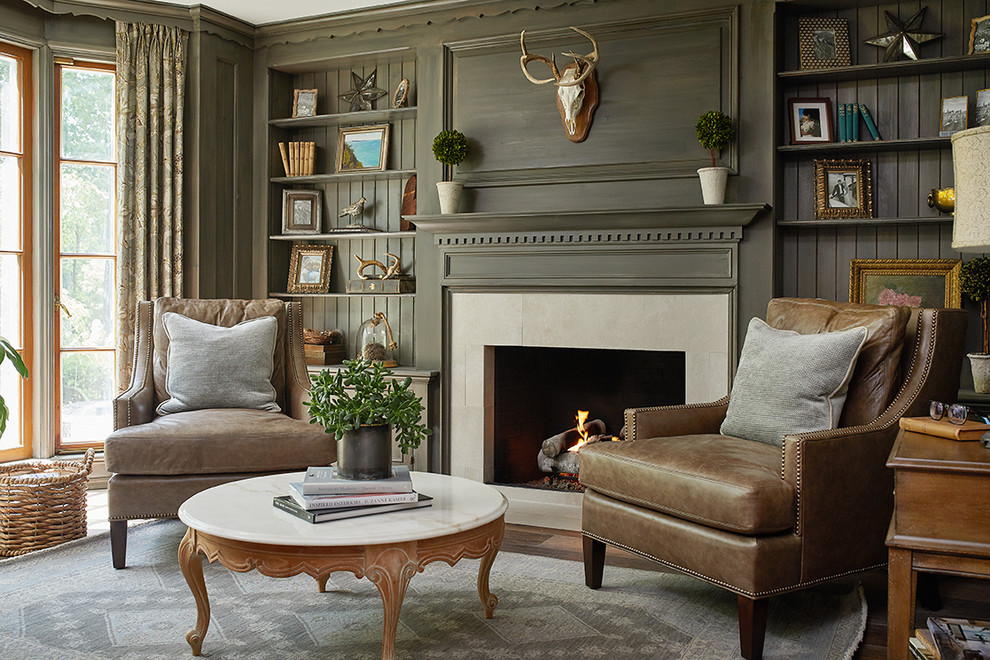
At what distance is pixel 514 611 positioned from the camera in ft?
8.69

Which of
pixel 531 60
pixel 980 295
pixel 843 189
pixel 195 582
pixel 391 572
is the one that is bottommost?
pixel 195 582

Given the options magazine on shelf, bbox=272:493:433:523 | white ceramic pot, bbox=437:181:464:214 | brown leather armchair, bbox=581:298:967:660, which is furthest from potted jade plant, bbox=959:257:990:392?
magazine on shelf, bbox=272:493:433:523

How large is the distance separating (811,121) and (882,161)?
0.36 m

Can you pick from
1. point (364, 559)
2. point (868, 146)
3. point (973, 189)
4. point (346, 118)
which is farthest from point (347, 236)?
point (973, 189)

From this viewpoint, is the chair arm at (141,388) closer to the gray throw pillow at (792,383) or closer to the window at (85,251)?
the window at (85,251)

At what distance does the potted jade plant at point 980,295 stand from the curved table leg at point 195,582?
298 centimetres

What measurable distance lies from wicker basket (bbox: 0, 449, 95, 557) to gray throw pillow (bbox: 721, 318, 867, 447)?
2543 mm

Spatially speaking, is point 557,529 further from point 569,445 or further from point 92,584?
point 92,584

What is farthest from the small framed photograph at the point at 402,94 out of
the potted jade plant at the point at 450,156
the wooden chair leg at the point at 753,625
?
the wooden chair leg at the point at 753,625

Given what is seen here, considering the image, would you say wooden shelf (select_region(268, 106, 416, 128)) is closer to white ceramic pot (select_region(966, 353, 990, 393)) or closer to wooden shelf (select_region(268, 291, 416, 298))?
wooden shelf (select_region(268, 291, 416, 298))

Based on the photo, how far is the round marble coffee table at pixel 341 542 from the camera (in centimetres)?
204

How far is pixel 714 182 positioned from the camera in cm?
372

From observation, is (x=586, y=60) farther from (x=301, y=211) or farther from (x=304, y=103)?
(x=301, y=211)

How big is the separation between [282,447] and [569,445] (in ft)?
6.03
